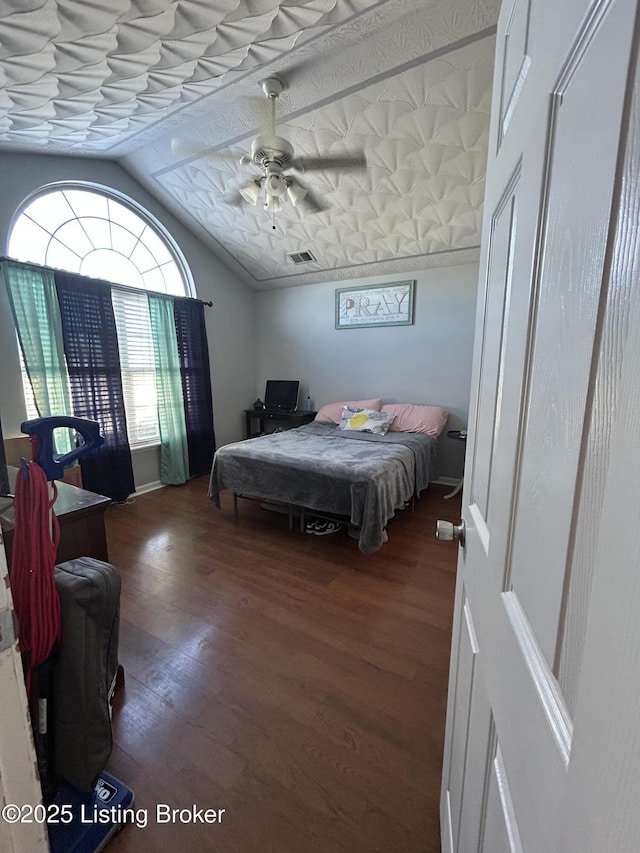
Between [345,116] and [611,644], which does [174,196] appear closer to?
[345,116]

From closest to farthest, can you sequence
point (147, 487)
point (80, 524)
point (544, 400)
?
point (544, 400), point (80, 524), point (147, 487)

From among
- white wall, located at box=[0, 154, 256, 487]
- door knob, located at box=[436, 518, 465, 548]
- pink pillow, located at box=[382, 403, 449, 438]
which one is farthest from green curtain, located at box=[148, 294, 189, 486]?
door knob, located at box=[436, 518, 465, 548]

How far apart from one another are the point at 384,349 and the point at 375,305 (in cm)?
54

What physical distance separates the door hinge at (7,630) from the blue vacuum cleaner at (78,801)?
444 millimetres

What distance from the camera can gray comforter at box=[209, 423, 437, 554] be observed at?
2.39 meters

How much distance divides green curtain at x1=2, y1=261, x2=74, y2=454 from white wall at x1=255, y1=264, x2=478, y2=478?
8.72 feet

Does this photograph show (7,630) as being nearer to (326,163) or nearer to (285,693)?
(285,693)

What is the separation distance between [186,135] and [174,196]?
0.85 metres

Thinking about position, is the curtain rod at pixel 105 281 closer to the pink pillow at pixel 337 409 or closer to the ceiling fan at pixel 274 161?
the ceiling fan at pixel 274 161

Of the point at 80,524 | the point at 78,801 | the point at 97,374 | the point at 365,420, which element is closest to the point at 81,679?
the point at 78,801

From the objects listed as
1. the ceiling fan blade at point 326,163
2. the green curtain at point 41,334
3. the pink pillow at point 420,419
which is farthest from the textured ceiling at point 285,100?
the pink pillow at point 420,419

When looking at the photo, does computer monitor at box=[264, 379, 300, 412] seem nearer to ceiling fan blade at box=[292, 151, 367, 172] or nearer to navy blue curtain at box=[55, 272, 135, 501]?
navy blue curtain at box=[55, 272, 135, 501]

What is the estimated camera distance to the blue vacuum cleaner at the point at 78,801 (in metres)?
0.97

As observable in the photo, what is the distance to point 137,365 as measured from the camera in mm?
3752
